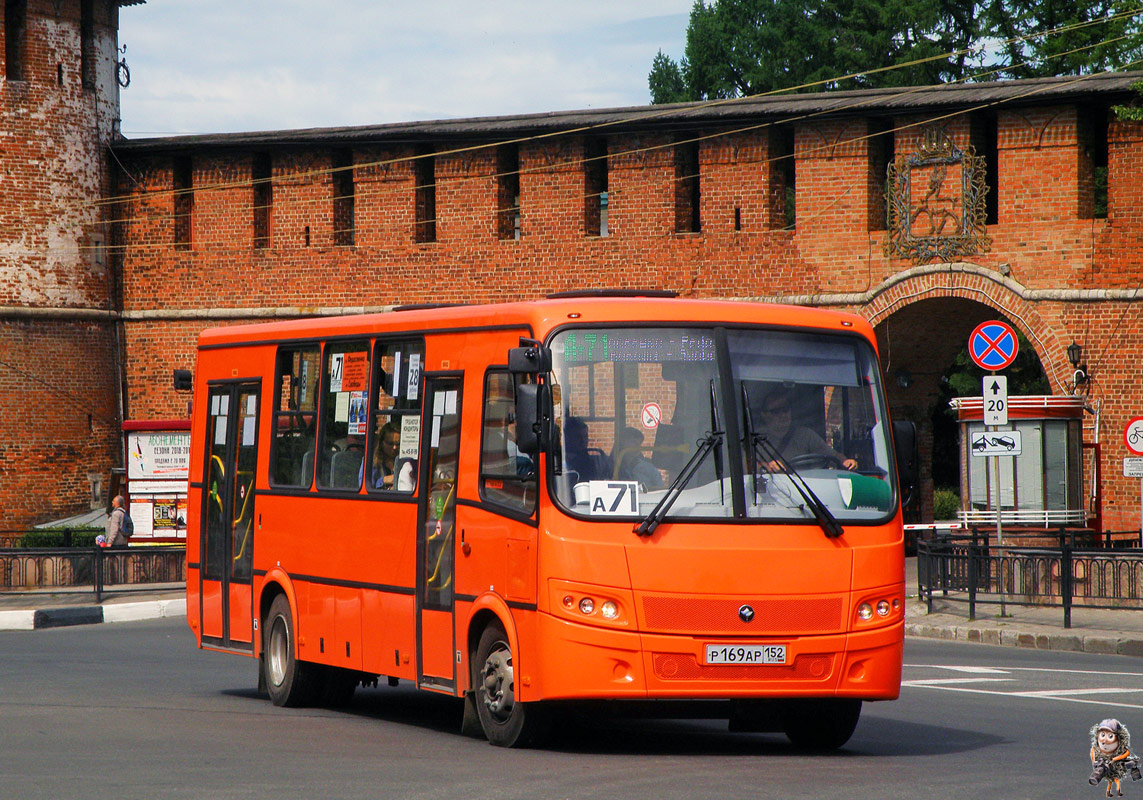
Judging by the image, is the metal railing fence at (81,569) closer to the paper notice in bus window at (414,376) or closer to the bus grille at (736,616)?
the paper notice in bus window at (414,376)

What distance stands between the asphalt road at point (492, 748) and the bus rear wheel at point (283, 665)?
165 millimetres

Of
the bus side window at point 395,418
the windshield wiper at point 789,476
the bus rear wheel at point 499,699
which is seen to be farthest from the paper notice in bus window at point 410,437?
the windshield wiper at point 789,476

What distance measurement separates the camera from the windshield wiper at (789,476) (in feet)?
30.4

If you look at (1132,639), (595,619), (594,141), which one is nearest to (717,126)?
(594,141)

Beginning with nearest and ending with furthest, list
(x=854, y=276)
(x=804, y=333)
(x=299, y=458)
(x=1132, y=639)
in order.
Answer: (x=804, y=333), (x=299, y=458), (x=1132, y=639), (x=854, y=276)

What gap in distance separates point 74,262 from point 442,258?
6976 mm

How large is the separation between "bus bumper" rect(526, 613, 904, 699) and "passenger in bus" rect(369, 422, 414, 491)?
202 centimetres

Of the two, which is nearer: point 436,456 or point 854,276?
point 436,456

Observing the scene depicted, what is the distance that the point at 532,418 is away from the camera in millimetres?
9023

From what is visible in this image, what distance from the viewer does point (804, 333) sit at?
32.2ft

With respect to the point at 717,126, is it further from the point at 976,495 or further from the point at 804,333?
the point at 804,333

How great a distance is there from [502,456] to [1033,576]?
1157 cm

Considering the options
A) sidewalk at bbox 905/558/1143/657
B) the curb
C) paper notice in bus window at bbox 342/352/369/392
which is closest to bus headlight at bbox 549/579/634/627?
paper notice in bus window at bbox 342/352/369/392

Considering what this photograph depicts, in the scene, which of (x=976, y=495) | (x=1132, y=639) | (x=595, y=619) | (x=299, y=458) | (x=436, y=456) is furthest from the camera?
(x=976, y=495)
